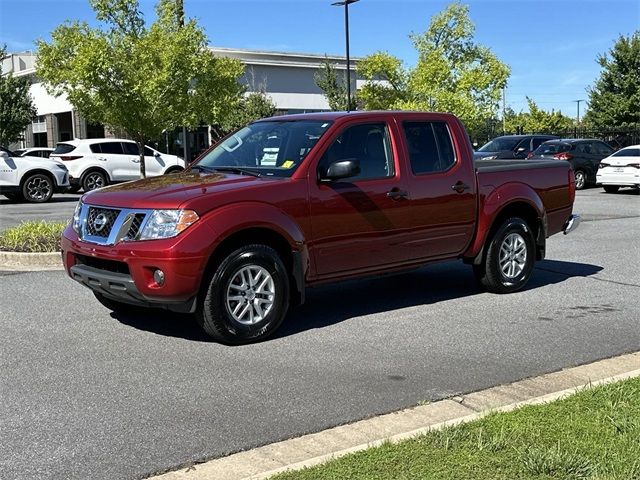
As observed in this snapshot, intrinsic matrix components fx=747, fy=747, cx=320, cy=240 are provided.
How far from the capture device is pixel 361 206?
6.51m

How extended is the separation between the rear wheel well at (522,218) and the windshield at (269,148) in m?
2.24

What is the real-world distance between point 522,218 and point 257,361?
3854mm

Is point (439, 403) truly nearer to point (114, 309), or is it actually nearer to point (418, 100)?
point (114, 309)

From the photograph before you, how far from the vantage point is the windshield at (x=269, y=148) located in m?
6.48

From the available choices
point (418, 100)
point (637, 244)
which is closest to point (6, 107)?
point (418, 100)

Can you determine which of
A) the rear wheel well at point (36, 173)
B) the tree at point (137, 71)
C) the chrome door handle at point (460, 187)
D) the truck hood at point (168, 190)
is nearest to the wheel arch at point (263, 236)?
the truck hood at point (168, 190)

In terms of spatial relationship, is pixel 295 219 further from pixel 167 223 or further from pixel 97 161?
pixel 97 161

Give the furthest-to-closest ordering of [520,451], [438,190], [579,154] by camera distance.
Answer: [579,154] < [438,190] < [520,451]

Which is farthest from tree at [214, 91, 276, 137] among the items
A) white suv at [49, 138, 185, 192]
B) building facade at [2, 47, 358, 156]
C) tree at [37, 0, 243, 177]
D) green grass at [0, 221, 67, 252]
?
green grass at [0, 221, 67, 252]

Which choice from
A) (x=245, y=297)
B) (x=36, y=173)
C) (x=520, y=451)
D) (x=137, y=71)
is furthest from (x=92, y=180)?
(x=520, y=451)

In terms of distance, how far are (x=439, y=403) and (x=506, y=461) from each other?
3.40 ft

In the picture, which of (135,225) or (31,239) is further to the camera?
(31,239)

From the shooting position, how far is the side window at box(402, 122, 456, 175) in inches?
280

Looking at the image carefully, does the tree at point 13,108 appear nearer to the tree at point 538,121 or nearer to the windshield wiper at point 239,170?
the windshield wiper at point 239,170
